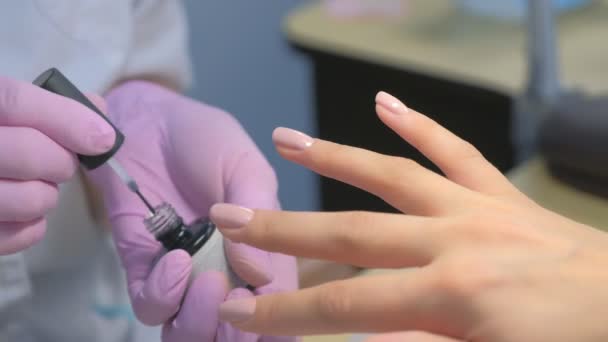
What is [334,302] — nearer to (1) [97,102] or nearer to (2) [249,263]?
(2) [249,263]

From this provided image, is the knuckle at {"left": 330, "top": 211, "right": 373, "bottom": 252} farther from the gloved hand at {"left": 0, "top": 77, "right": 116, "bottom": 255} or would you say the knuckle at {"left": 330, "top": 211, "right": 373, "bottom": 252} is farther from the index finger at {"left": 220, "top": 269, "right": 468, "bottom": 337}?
the gloved hand at {"left": 0, "top": 77, "right": 116, "bottom": 255}

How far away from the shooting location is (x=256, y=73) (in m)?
1.18

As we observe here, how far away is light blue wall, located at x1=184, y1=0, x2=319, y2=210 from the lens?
1.06 metres

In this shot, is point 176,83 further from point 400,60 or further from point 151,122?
point 400,60

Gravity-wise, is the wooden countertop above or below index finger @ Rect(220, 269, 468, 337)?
below

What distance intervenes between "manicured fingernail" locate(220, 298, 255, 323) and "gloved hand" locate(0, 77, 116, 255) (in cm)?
11

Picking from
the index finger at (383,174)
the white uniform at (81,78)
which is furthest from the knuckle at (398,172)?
the white uniform at (81,78)

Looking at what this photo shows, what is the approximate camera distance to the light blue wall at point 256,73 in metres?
1.06

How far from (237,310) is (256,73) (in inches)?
32.0

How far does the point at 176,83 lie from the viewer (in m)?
0.73

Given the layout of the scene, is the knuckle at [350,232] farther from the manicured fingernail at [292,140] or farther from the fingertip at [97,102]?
the fingertip at [97,102]

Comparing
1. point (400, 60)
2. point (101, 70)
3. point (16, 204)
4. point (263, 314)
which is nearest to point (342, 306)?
point (263, 314)

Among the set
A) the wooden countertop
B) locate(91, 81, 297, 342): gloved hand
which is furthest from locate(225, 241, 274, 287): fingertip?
the wooden countertop

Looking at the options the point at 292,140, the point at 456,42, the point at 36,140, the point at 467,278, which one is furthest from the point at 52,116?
the point at 456,42
